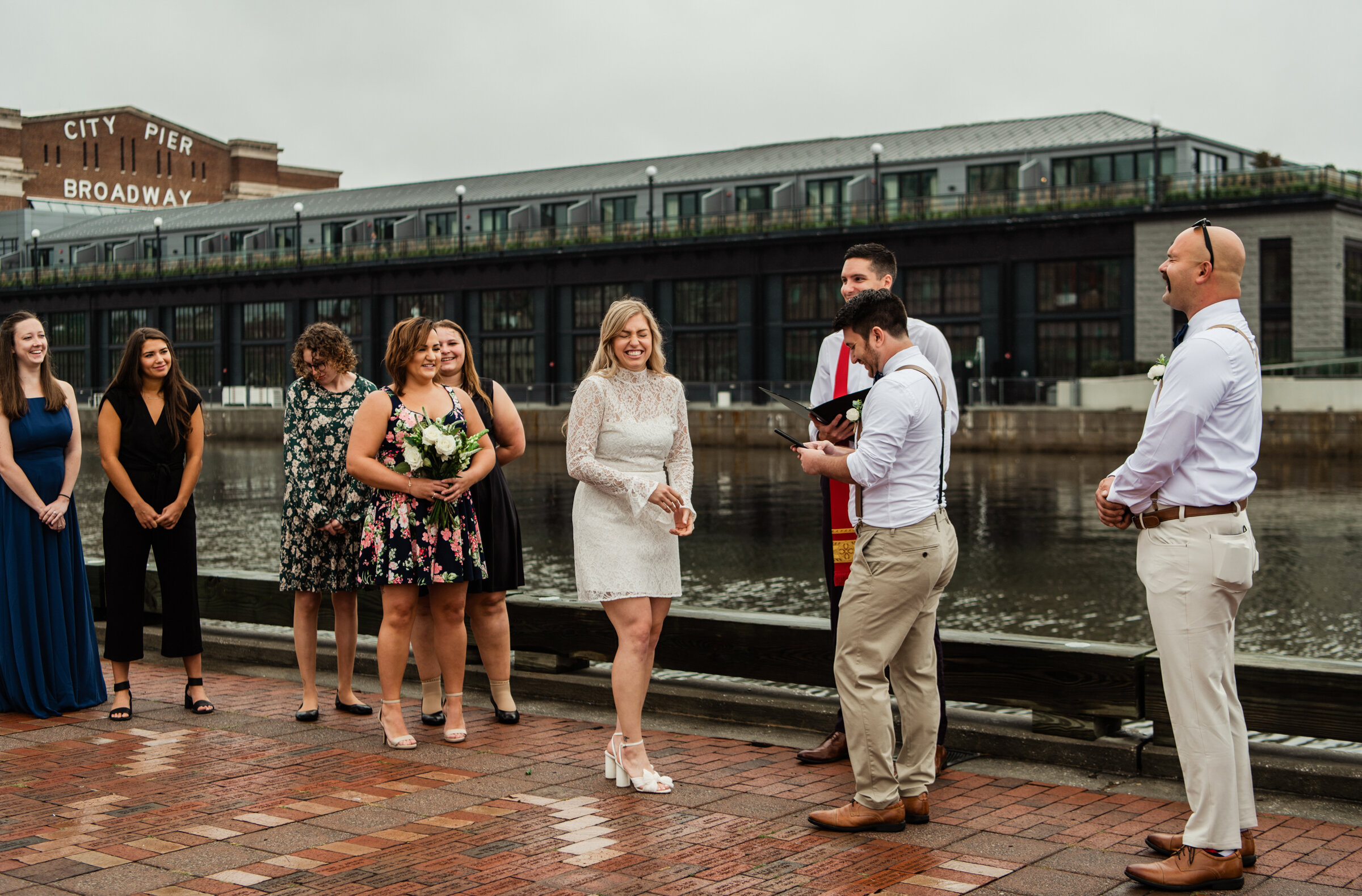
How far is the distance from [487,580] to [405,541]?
56 centimetres

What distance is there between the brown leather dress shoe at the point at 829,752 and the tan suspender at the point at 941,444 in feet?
3.95

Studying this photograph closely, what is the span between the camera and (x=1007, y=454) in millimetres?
37156

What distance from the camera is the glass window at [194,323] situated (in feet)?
223

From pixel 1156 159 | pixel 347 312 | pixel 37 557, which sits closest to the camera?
pixel 37 557

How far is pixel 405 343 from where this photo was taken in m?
6.28

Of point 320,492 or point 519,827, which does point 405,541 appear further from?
point 519,827

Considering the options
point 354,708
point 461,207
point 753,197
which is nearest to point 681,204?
point 753,197

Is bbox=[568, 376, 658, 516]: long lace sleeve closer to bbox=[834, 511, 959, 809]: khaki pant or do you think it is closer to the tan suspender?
the tan suspender

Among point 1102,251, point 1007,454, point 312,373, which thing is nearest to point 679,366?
point 1102,251

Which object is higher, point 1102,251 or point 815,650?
point 1102,251

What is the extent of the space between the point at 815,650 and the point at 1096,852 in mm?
1946

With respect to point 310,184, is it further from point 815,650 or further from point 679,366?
point 815,650

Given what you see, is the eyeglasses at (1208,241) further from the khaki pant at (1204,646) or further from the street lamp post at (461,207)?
the street lamp post at (461,207)

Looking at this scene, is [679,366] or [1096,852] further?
[679,366]
